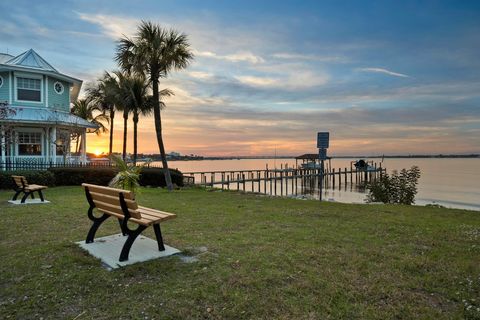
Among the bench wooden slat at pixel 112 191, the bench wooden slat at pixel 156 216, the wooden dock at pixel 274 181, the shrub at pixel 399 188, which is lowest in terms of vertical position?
the wooden dock at pixel 274 181

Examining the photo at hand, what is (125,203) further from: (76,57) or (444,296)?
(76,57)

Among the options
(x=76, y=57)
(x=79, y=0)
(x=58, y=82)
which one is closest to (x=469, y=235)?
(x=79, y=0)

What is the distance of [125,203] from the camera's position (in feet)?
14.0

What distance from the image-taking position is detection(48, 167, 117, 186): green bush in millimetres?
16078

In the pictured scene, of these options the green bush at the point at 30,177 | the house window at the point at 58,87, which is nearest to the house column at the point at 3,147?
the green bush at the point at 30,177

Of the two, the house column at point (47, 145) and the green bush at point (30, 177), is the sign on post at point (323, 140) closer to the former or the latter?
the green bush at point (30, 177)

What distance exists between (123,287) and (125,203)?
3.75ft

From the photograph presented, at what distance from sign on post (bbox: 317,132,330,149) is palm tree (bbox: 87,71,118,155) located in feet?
52.1

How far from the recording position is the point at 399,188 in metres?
15.7

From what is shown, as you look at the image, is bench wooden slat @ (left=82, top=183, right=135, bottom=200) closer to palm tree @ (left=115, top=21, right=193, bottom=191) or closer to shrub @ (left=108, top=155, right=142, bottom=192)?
shrub @ (left=108, top=155, right=142, bottom=192)

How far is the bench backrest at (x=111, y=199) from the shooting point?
419cm

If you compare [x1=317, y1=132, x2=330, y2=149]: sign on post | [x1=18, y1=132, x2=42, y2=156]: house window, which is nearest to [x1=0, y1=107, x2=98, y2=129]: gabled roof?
[x1=18, y1=132, x2=42, y2=156]: house window

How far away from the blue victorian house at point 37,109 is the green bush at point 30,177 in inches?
185

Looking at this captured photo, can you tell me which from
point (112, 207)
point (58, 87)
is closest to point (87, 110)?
point (58, 87)
